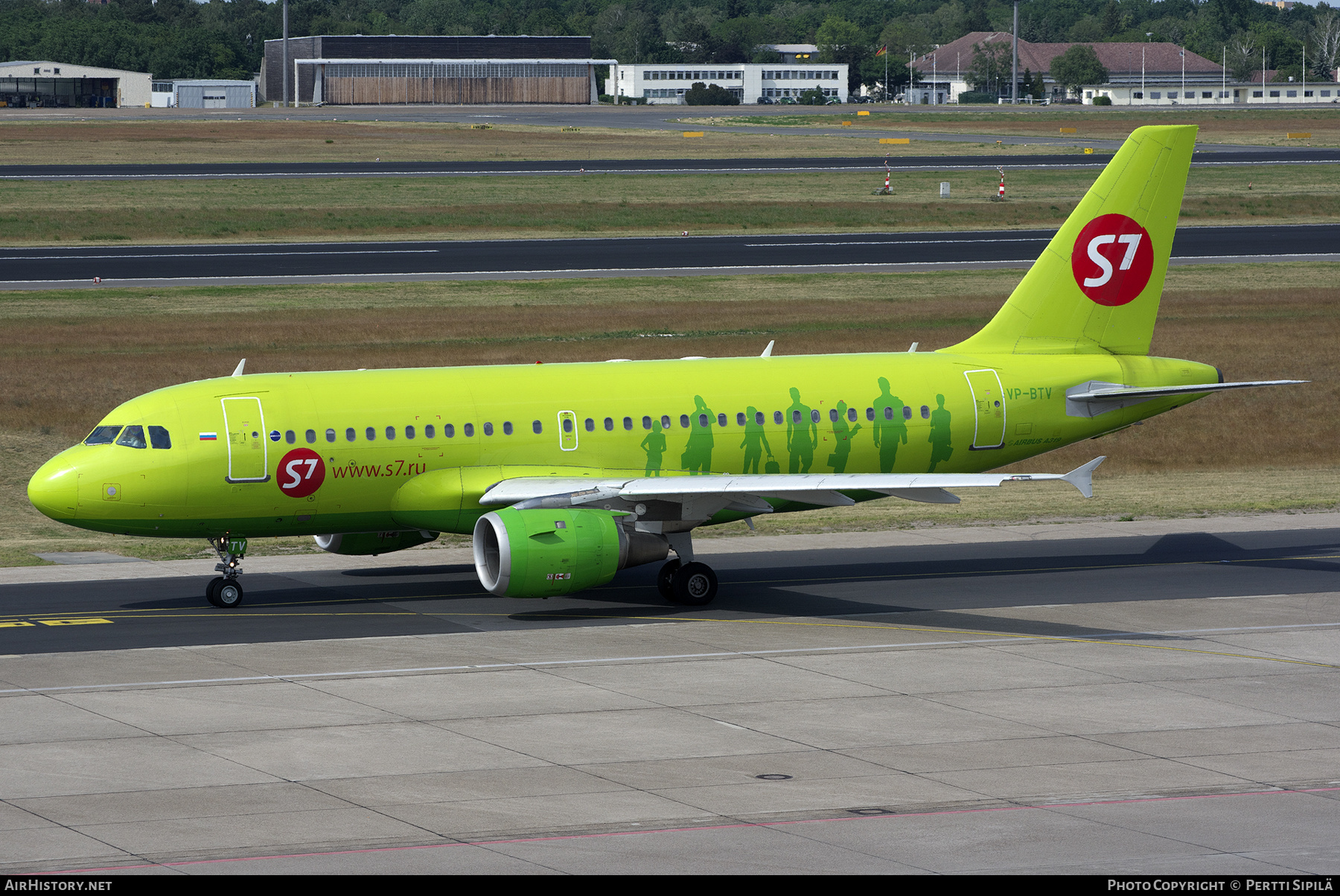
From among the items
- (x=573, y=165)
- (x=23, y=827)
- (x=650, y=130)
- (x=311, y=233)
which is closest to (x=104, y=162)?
(x=573, y=165)

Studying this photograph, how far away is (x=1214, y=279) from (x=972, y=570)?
170 feet

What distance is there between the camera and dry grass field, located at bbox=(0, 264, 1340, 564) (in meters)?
45.8

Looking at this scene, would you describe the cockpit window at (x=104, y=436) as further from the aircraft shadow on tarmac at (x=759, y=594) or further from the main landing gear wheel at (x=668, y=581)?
the main landing gear wheel at (x=668, y=581)

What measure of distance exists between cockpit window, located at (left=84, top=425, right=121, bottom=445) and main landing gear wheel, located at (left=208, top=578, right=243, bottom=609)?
11.3 feet

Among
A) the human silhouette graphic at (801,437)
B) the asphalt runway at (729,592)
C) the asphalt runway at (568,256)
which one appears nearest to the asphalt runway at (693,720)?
the asphalt runway at (729,592)

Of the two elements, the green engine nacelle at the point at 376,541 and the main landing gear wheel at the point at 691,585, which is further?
the green engine nacelle at the point at 376,541

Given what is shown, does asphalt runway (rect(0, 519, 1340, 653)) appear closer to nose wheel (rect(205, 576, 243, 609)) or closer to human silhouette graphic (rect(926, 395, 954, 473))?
nose wheel (rect(205, 576, 243, 609))

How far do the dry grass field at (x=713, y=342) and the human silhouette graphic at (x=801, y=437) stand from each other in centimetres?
876

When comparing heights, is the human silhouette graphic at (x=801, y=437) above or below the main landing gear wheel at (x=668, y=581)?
above

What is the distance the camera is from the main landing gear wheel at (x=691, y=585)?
33031mm

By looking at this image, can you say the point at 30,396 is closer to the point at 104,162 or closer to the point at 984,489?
the point at 984,489

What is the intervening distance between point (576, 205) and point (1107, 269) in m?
72.7

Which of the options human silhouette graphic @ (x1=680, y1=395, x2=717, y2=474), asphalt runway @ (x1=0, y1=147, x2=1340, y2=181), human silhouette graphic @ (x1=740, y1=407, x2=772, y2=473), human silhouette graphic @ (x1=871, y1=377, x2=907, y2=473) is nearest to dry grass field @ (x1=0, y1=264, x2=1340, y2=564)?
human silhouette graphic @ (x1=871, y1=377, x2=907, y2=473)

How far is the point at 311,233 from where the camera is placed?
9706 centimetres
